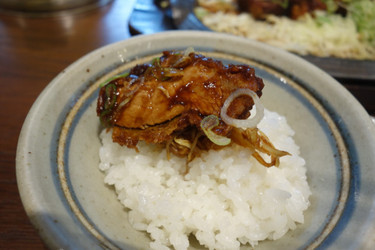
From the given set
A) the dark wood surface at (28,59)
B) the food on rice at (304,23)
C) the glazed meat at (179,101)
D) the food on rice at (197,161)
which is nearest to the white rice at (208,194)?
the food on rice at (197,161)

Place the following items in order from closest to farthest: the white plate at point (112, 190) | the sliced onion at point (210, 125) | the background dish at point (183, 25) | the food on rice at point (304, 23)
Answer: the white plate at point (112, 190), the sliced onion at point (210, 125), the background dish at point (183, 25), the food on rice at point (304, 23)

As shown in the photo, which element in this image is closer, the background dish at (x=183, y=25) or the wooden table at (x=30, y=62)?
the wooden table at (x=30, y=62)

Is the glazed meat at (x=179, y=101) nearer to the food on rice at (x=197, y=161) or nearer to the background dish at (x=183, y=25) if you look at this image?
the food on rice at (x=197, y=161)

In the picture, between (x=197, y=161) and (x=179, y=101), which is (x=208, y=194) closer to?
(x=197, y=161)

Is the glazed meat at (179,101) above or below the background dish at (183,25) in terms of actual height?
above

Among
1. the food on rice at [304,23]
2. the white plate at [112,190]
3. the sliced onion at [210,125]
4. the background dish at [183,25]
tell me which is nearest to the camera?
the white plate at [112,190]

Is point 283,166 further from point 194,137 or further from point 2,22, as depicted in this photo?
point 2,22

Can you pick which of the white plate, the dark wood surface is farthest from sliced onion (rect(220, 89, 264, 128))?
the dark wood surface
